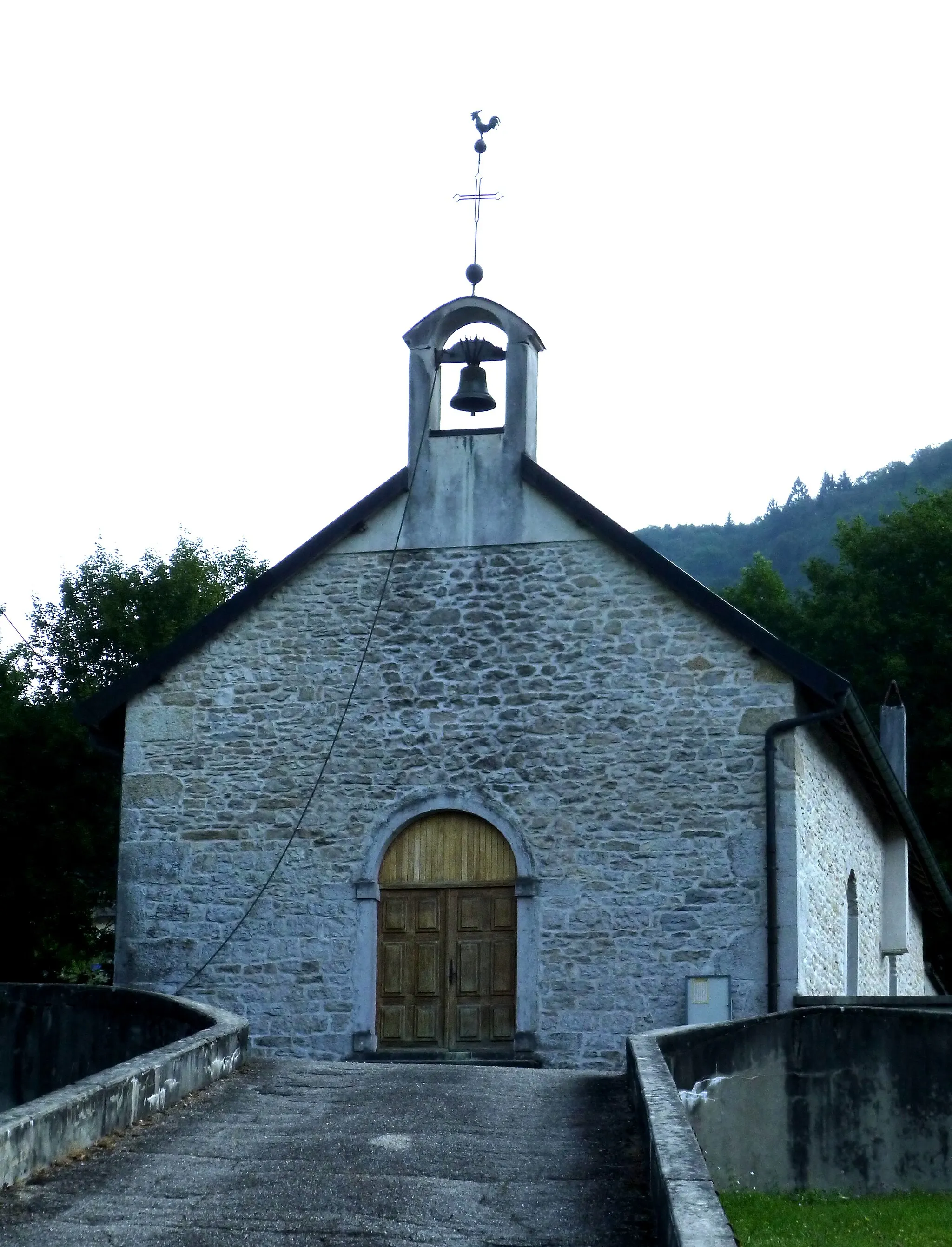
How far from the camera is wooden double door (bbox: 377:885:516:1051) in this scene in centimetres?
1455

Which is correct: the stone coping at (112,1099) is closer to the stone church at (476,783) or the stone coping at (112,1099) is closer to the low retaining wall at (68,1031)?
the low retaining wall at (68,1031)

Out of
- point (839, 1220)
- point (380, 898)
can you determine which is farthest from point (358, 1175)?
point (380, 898)

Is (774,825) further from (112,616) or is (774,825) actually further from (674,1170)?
(112,616)

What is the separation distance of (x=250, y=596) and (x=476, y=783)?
2.86 m

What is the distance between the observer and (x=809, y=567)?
33.8 meters

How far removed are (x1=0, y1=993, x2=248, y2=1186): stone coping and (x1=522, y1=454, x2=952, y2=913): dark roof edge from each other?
6001 millimetres

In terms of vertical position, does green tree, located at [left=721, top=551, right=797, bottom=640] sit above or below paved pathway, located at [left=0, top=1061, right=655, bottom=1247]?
A: above

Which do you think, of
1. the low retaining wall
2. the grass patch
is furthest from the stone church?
the grass patch

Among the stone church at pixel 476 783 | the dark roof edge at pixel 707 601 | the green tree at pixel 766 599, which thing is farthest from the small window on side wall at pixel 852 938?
the green tree at pixel 766 599

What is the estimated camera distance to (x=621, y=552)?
15125mm

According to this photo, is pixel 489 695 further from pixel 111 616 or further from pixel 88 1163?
pixel 111 616

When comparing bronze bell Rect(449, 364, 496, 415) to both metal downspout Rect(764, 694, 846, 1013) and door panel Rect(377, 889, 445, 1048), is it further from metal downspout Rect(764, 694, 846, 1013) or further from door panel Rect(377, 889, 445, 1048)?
door panel Rect(377, 889, 445, 1048)

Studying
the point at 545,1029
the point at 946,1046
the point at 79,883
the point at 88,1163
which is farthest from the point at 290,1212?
the point at 79,883

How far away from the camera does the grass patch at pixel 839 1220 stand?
8.78m
